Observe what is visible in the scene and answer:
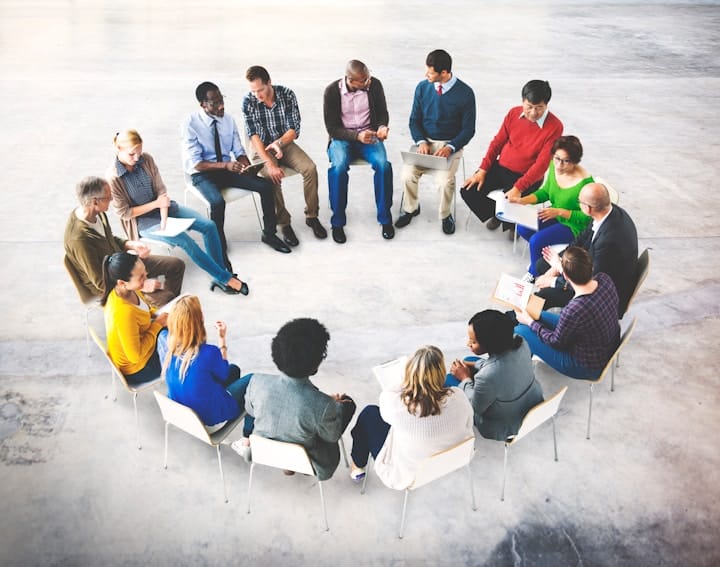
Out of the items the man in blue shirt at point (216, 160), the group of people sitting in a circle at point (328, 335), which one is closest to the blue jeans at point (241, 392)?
the group of people sitting in a circle at point (328, 335)

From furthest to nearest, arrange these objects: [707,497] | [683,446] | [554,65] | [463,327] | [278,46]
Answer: [278,46] < [554,65] < [463,327] < [683,446] < [707,497]

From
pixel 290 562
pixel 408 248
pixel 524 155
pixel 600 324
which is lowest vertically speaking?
pixel 290 562

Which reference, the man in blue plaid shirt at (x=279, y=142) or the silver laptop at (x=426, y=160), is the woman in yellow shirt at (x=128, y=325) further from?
the silver laptop at (x=426, y=160)

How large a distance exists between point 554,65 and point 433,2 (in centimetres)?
590

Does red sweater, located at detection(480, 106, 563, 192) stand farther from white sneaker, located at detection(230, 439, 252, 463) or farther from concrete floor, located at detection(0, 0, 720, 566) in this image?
white sneaker, located at detection(230, 439, 252, 463)

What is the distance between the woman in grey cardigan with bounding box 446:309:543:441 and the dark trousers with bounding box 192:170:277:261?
2.63 m

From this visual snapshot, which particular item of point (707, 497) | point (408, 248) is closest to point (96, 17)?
point (408, 248)

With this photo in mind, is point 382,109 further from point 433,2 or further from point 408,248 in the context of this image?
point 433,2

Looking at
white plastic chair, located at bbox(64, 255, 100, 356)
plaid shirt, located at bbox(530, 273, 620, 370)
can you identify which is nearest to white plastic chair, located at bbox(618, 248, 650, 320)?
plaid shirt, located at bbox(530, 273, 620, 370)

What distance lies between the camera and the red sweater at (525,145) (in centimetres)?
495

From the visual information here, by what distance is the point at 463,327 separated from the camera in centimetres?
445

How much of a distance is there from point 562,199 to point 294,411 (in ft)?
9.17

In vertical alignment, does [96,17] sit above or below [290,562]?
above

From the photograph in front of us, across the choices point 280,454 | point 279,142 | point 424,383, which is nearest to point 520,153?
point 279,142
